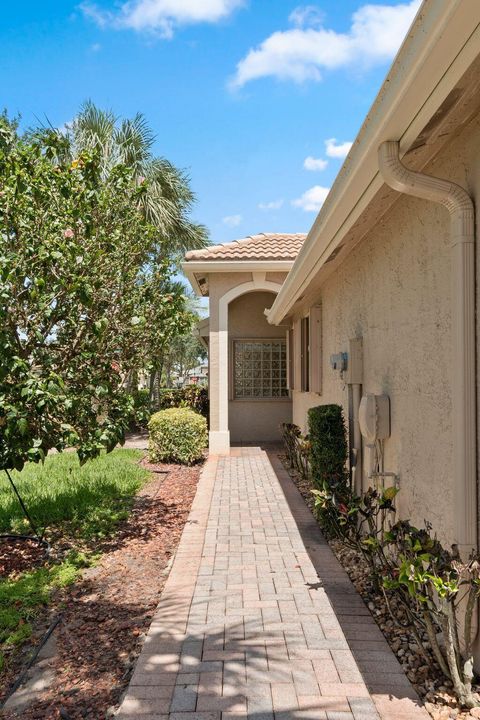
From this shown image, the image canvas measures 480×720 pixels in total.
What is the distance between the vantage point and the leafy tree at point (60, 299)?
5.33 m

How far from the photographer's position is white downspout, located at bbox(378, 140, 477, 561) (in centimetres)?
321

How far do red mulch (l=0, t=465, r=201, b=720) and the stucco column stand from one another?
545 centimetres

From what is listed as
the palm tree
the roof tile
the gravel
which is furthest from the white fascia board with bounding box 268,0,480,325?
the palm tree

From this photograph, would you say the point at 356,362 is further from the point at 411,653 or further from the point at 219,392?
the point at 219,392

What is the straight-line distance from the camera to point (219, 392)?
1359cm

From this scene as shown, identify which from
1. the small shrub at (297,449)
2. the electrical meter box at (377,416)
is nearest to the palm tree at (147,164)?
the small shrub at (297,449)

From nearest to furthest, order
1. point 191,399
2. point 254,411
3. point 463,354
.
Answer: point 463,354
point 254,411
point 191,399

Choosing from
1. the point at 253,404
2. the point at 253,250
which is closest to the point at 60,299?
the point at 253,250

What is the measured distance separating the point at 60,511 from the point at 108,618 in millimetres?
3366

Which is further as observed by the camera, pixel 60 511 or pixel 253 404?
pixel 253 404

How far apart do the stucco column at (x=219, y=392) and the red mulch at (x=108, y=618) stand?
5.45m

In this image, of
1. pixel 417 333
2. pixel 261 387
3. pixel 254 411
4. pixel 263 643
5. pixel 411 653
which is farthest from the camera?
pixel 261 387

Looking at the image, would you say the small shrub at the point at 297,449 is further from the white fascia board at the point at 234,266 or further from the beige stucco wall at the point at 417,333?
the white fascia board at the point at 234,266

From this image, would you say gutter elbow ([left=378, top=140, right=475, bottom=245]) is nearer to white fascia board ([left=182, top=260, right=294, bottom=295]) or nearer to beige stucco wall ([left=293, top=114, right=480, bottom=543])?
beige stucco wall ([left=293, top=114, right=480, bottom=543])
